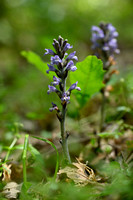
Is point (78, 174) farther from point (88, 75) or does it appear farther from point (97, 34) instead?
point (97, 34)

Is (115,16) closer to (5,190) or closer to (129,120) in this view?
(129,120)

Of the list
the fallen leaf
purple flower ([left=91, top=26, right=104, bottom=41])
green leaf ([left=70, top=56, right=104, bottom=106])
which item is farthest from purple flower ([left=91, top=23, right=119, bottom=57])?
the fallen leaf

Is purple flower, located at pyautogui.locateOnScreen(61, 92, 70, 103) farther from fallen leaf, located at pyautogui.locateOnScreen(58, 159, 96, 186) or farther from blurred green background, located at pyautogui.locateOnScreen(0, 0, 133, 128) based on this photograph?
blurred green background, located at pyautogui.locateOnScreen(0, 0, 133, 128)

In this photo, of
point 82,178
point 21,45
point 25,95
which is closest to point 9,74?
point 25,95

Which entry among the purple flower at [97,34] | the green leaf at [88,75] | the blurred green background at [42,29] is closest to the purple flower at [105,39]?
the purple flower at [97,34]

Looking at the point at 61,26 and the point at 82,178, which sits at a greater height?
the point at 61,26

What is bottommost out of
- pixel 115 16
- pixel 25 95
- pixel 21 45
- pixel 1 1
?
pixel 25 95

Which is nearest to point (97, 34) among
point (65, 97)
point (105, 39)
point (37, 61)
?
point (105, 39)
